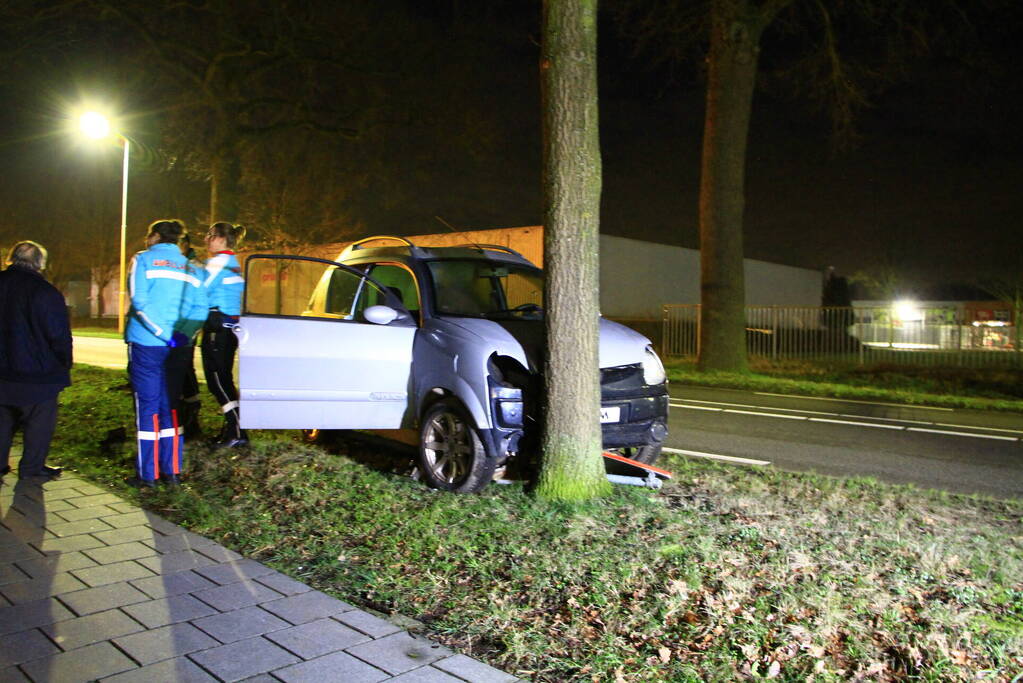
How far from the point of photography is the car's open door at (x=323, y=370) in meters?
6.19

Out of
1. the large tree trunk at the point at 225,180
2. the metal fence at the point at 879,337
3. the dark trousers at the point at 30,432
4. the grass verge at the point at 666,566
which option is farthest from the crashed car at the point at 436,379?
the metal fence at the point at 879,337

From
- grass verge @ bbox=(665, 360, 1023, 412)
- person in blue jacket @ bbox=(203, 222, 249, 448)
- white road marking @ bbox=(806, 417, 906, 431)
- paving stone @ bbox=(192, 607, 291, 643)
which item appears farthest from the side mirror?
grass verge @ bbox=(665, 360, 1023, 412)

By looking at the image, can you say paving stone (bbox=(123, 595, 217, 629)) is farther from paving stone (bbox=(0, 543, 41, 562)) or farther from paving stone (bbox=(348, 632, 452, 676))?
paving stone (bbox=(0, 543, 41, 562))

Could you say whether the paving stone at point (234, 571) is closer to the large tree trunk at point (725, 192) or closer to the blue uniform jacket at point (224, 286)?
the blue uniform jacket at point (224, 286)

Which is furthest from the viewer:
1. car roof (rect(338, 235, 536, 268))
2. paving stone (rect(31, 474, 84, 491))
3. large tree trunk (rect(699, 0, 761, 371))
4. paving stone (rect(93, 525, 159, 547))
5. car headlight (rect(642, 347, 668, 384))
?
large tree trunk (rect(699, 0, 761, 371))

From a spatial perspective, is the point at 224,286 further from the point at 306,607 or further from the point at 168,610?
the point at 306,607

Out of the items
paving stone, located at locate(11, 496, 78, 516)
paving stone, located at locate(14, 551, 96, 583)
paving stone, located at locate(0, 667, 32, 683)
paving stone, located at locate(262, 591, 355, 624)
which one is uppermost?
paving stone, located at locate(11, 496, 78, 516)

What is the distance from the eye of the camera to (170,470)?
6344 mm

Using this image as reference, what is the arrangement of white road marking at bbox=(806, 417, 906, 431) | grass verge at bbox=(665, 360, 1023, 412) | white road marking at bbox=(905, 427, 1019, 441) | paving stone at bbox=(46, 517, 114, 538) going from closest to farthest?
paving stone at bbox=(46, 517, 114, 538) → white road marking at bbox=(905, 427, 1019, 441) → white road marking at bbox=(806, 417, 906, 431) → grass verge at bbox=(665, 360, 1023, 412)

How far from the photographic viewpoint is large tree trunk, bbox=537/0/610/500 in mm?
5543

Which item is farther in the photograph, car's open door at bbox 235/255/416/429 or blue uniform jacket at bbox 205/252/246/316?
blue uniform jacket at bbox 205/252/246/316

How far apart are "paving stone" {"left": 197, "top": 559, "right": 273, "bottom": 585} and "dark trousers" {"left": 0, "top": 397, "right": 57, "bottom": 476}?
→ 9.49 feet

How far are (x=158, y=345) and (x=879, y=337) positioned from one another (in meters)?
19.5

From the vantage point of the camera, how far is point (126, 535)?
4992 millimetres
